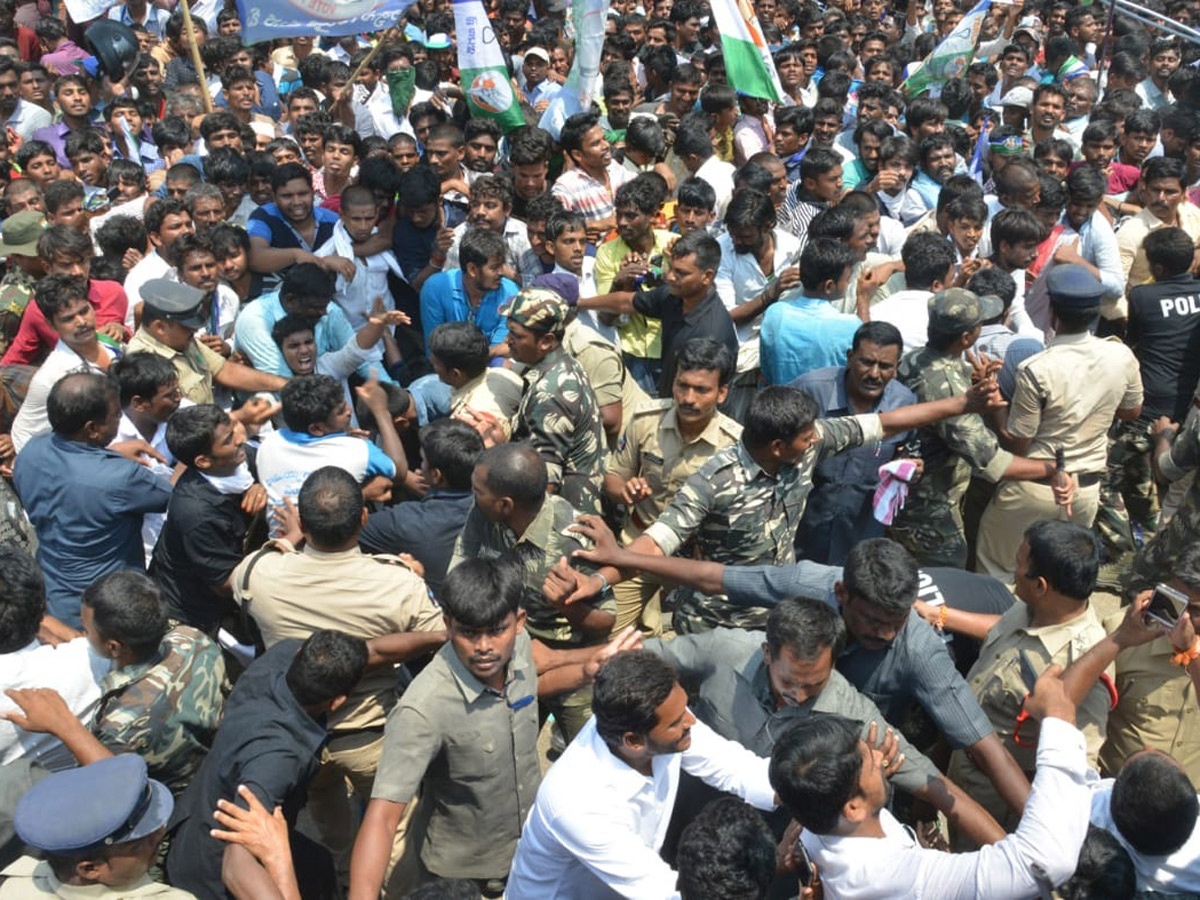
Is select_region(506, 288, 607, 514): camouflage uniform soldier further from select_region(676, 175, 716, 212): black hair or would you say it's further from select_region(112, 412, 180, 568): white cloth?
select_region(676, 175, 716, 212): black hair

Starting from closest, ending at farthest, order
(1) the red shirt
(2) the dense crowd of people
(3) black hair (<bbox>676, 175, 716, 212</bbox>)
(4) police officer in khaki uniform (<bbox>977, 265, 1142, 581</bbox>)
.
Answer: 1. (2) the dense crowd of people
2. (4) police officer in khaki uniform (<bbox>977, 265, 1142, 581</bbox>)
3. (1) the red shirt
4. (3) black hair (<bbox>676, 175, 716, 212</bbox>)

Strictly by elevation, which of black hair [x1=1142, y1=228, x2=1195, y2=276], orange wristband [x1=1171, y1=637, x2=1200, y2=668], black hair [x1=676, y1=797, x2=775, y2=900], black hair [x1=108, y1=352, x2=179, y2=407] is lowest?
black hair [x1=1142, y1=228, x2=1195, y2=276]

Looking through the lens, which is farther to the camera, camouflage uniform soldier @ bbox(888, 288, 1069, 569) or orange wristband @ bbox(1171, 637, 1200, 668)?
camouflage uniform soldier @ bbox(888, 288, 1069, 569)

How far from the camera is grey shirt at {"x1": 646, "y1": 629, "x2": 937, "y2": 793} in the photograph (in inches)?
135

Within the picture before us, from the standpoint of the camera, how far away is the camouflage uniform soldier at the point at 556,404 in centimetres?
501

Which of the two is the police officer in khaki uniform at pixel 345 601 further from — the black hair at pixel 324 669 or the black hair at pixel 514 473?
the black hair at pixel 514 473

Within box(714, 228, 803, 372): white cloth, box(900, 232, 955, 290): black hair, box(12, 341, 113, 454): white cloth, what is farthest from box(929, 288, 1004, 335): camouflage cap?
box(12, 341, 113, 454): white cloth

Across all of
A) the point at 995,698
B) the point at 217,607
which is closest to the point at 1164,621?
the point at 995,698

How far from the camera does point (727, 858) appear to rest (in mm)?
2789

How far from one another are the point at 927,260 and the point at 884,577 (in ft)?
9.61

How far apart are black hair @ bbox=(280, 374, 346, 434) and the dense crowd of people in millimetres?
19

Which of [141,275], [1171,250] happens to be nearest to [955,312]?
[1171,250]

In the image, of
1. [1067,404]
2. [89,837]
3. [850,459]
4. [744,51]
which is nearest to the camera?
[89,837]

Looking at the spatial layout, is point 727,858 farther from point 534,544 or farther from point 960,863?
point 534,544
